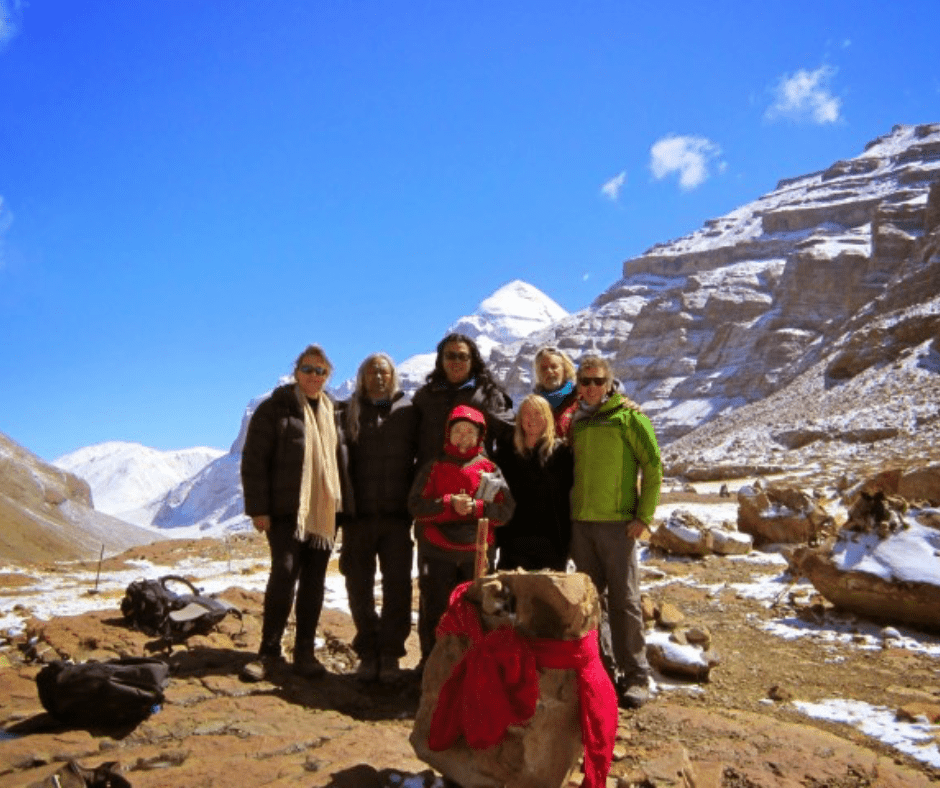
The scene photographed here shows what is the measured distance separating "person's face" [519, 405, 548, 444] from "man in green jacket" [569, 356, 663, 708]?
31cm

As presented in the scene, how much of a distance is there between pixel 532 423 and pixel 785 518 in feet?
26.8

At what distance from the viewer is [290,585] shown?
16.5ft

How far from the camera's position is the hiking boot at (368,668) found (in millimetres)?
4973

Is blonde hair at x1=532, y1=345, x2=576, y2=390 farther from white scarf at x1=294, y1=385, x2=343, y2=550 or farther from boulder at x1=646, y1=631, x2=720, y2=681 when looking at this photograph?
boulder at x1=646, y1=631, x2=720, y2=681

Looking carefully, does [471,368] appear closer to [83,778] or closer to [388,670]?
[388,670]

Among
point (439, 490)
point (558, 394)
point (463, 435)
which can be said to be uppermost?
point (558, 394)

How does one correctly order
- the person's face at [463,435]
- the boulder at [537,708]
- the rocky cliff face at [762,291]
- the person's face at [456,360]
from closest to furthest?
1. the boulder at [537,708]
2. the person's face at [463,435]
3. the person's face at [456,360]
4. the rocky cliff face at [762,291]

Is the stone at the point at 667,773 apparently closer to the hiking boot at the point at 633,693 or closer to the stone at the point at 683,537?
the hiking boot at the point at 633,693

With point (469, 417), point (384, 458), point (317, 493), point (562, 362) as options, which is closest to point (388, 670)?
point (317, 493)

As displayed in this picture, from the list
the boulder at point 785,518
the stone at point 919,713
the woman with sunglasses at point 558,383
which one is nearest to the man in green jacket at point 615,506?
the woman with sunglasses at point 558,383

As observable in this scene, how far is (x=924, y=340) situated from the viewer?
159 feet

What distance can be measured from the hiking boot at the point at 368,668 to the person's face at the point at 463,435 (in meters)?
1.85

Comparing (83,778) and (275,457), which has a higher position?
(275,457)

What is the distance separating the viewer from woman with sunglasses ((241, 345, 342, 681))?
16.5 feet
